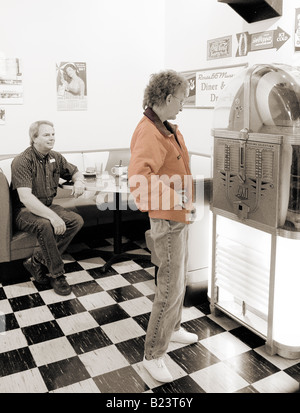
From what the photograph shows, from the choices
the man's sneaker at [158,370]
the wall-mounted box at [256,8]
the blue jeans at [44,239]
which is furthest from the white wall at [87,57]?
the man's sneaker at [158,370]

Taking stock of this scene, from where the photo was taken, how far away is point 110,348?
2762 millimetres

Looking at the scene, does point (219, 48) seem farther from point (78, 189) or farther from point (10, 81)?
point (10, 81)

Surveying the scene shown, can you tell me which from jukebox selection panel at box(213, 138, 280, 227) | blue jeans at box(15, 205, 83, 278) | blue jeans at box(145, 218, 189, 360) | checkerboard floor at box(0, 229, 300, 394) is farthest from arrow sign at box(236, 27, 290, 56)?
blue jeans at box(15, 205, 83, 278)

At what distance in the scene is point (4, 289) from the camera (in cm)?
367

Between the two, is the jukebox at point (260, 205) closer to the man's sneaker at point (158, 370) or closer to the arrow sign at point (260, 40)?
the man's sneaker at point (158, 370)

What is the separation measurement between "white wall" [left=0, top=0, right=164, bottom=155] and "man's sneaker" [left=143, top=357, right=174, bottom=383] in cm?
331

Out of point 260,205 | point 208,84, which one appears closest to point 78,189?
point 260,205

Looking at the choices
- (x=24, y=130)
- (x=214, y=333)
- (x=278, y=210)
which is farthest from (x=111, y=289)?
(x=24, y=130)

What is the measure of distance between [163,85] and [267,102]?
843 millimetres

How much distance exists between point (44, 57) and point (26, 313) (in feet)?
10.1

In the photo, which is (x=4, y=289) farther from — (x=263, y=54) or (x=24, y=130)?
(x=263, y=54)

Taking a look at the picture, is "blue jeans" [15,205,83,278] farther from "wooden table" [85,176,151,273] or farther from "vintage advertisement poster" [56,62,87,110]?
"vintage advertisement poster" [56,62,87,110]

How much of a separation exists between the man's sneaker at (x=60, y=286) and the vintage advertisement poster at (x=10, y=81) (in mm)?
2273

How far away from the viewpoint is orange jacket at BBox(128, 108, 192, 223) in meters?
2.11
